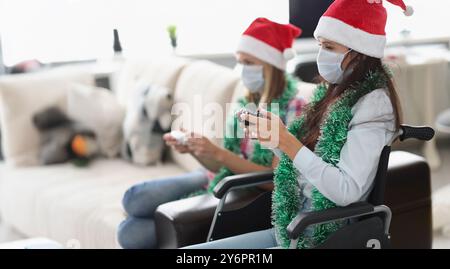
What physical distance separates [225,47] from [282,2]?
64 cm

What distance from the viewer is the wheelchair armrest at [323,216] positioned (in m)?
1.30

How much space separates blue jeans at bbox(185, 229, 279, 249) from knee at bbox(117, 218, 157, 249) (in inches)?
15.3

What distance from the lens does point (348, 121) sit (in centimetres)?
135

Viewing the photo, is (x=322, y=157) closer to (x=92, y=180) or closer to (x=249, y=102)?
(x=249, y=102)

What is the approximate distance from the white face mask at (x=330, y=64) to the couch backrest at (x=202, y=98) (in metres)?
0.71

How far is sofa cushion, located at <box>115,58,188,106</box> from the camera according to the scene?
8.57ft

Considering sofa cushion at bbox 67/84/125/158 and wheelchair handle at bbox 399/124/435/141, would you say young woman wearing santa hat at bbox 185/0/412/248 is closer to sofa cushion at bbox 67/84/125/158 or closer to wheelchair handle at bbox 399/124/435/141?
wheelchair handle at bbox 399/124/435/141

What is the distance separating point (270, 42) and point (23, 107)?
1.34 metres

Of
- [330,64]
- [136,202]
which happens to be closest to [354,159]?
[330,64]

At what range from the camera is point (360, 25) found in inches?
53.4

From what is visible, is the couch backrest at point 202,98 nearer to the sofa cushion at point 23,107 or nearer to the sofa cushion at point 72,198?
the sofa cushion at point 72,198

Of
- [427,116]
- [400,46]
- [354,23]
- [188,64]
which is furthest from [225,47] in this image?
[427,116]

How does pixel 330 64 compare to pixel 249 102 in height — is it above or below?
above

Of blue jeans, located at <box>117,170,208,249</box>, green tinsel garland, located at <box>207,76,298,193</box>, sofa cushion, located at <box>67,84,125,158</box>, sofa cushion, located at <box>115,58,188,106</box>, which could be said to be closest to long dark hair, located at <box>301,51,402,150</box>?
green tinsel garland, located at <box>207,76,298,193</box>
